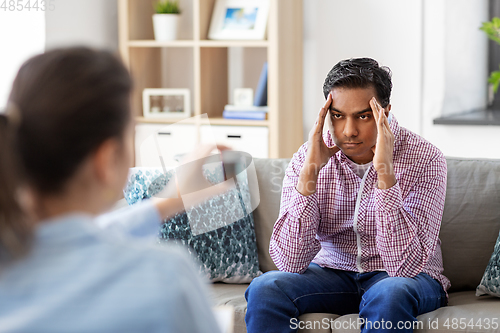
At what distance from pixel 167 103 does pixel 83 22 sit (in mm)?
633

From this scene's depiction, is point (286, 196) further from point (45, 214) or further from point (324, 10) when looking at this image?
point (324, 10)

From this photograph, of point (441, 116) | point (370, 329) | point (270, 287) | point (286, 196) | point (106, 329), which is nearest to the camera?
point (106, 329)

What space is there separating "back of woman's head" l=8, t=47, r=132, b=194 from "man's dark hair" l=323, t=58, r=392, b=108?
1091mm

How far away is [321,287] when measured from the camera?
1.66m

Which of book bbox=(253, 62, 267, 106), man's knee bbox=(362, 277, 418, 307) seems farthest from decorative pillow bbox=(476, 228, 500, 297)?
book bbox=(253, 62, 267, 106)

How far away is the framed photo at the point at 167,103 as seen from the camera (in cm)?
327

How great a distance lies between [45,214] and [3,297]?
0.10 m

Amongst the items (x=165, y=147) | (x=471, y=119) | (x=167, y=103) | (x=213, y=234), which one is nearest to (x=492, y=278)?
(x=213, y=234)

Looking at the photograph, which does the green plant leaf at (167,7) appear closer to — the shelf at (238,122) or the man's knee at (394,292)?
the shelf at (238,122)

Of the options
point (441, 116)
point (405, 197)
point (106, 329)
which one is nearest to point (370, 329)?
point (405, 197)

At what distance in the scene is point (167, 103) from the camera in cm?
333

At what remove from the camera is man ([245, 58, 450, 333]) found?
1.57 metres

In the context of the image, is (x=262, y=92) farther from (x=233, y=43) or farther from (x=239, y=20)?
(x=239, y=20)

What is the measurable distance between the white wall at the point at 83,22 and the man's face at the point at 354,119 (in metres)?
1.55
